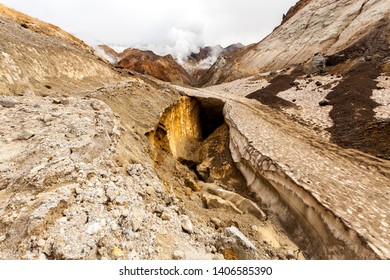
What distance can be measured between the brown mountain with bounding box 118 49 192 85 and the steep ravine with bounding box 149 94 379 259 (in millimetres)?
55526

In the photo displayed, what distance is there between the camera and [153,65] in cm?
6931

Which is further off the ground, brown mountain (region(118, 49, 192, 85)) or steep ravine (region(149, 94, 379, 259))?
brown mountain (region(118, 49, 192, 85))

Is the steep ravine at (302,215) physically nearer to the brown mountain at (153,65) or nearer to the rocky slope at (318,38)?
the rocky slope at (318,38)

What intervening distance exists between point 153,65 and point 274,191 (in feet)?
225

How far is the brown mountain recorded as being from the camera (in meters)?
65.9

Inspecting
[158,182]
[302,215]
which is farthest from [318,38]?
[158,182]

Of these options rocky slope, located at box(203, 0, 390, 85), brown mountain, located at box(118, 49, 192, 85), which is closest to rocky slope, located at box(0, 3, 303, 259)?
rocky slope, located at box(203, 0, 390, 85)

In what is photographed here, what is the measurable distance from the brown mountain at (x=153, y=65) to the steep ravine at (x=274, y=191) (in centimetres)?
5553

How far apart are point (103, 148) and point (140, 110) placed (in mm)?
6130

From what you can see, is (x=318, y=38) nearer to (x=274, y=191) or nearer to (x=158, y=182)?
(x=274, y=191)

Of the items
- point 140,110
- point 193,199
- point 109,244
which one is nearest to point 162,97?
point 140,110

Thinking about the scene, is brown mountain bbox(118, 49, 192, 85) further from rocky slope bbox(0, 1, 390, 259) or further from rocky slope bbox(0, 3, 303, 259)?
rocky slope bbox(0, 3, 303, 259)
